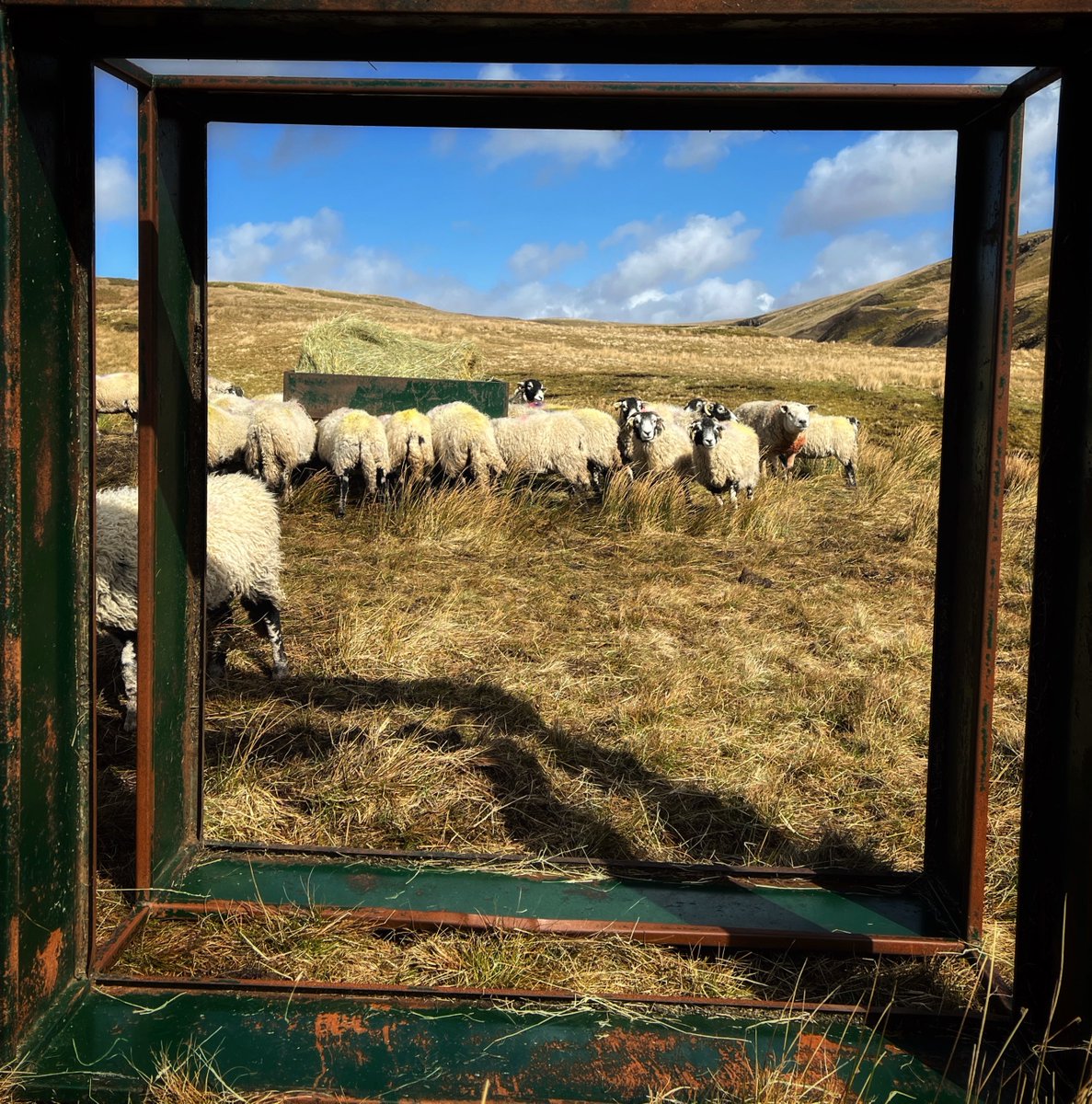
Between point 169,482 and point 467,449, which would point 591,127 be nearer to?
point 169,482

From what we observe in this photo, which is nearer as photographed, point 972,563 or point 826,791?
point 972,563

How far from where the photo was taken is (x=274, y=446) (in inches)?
440

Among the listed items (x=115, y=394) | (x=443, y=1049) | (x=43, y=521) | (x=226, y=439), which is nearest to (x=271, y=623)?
(x=43, y=521)

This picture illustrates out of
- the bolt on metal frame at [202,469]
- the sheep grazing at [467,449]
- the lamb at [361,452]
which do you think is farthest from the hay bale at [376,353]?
the bolt on metal frame at [202,469]

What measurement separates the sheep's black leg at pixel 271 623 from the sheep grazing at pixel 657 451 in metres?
6.61

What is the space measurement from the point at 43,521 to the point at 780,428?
12741 millimetres

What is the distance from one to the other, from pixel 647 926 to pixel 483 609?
4133 mm

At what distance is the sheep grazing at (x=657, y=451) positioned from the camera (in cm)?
1178

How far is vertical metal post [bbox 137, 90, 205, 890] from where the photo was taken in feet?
10.1

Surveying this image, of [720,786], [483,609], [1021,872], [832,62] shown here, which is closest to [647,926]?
[1021,872]

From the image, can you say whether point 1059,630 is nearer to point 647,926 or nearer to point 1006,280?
point 1006,280

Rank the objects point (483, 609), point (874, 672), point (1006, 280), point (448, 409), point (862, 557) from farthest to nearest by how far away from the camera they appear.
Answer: point (448, 409) → point (862, 557) → point (483, 609) → point (874, 672) → point (1006, 280)

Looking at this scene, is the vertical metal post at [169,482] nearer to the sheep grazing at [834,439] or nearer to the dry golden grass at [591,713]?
the dry golden grass at [591,713]

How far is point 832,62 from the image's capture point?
8.16ft
